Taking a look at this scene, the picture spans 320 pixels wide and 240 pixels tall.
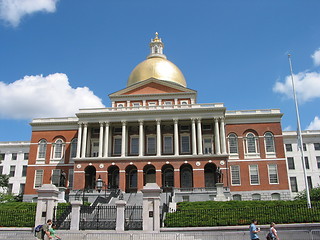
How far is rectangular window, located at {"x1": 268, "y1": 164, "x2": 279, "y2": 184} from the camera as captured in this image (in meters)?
50.4

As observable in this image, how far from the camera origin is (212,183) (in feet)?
168

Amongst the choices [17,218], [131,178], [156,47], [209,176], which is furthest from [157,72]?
[17,218]

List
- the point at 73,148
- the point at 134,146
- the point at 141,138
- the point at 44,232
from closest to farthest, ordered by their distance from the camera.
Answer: the point at 44,232 < the point at 141,138 < the point at 134,146 < the point at 73,148

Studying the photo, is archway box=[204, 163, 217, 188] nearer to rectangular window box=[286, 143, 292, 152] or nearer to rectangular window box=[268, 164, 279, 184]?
rectangular window box=[268, 164, 279, 184]

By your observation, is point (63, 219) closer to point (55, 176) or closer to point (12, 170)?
A: point (55, 176)

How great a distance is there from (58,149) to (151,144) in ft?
49.0

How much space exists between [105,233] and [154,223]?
2.99 m

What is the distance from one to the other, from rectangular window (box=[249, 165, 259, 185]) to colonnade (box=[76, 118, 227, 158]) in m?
5.55

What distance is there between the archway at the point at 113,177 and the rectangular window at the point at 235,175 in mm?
17014

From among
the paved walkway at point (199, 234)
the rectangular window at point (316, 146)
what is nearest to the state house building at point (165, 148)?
the rectangular window at point (316, 146)

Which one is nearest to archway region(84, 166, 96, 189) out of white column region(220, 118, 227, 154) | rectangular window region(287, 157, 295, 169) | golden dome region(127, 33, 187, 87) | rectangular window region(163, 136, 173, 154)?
rectangular window region(163, 136, 173, 154)

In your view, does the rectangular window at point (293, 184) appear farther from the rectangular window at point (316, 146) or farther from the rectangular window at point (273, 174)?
the rectangular window at point (273, 174)

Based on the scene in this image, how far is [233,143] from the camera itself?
53.2m

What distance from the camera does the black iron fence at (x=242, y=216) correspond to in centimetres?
2211
